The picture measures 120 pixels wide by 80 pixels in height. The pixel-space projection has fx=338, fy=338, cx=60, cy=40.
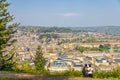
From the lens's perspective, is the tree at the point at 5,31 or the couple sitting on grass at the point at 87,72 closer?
the couple sitting on grass at the point at 87,72

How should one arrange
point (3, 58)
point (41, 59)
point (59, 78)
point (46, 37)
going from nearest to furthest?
point (59, 78) < point (3, 58) < point (41, 59) < point (46, 37)

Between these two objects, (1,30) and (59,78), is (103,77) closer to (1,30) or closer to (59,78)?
(59,78)

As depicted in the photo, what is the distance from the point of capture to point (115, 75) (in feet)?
30.2

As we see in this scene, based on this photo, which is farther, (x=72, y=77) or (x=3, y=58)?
(x=3, y=58)

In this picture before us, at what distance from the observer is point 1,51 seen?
54.2 feet

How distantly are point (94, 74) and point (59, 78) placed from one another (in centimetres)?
111

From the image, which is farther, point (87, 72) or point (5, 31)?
point (5, 31)

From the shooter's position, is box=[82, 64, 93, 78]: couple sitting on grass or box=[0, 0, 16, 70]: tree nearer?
box=[82, 64, 93, 78]: couple sitting on grass

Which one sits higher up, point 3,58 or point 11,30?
point 11,30

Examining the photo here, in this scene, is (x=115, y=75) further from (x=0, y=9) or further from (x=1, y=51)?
(x=0, y=9)

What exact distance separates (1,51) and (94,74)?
26.5 ft

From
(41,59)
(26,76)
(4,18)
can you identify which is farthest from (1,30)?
(41,59)

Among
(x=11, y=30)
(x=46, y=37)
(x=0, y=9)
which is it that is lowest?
(x=46, y=37)

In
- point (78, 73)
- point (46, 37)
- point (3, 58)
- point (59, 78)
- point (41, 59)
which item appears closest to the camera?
point (59, 78)
